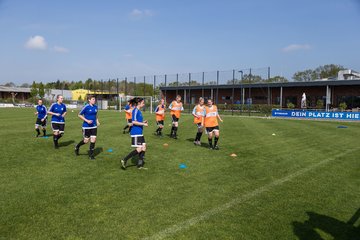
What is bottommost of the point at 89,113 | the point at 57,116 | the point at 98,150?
the point at 98,150

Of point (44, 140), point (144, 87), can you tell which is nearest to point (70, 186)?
point (44, 140)

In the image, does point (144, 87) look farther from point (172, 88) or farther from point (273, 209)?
point (273, 209)

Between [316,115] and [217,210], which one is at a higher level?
[316,115]

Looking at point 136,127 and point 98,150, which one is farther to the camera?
point 98,150

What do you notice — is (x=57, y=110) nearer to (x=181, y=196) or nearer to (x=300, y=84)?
(x=181, y=196)

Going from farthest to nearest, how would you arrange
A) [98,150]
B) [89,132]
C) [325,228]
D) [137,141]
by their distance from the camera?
[98,150] < [89,132] < [137,141] < [325,228]

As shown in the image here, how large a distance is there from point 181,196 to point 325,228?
8.44ft

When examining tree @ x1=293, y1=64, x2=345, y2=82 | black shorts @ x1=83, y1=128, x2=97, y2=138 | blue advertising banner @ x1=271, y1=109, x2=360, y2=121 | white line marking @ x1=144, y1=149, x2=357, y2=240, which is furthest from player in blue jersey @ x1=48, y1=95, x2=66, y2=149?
tree @ x1=293, y1=64, x2=345, y2=82

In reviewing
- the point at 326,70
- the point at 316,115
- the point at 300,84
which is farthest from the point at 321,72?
the point at 316,115

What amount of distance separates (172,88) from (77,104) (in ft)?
78.3

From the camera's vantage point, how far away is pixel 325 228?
462 cm

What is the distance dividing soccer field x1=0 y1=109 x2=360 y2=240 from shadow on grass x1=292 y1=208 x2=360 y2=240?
2cm

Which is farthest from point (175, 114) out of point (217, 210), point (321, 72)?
point (321, 72)

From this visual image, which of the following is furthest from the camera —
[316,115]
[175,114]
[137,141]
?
[316,115]
